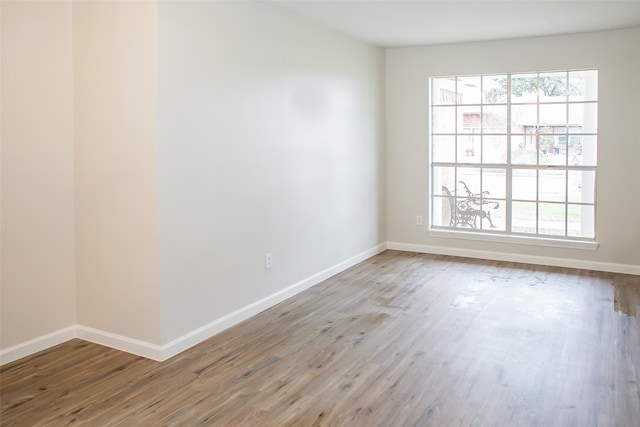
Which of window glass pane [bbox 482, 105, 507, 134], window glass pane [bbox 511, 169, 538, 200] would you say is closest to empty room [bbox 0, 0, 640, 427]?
window glass pane [bbox 511, 169, 538, 200]

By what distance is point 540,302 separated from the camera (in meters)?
4.65

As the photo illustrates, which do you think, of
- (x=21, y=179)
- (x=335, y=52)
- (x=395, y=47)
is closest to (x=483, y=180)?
(x=395, y=47)

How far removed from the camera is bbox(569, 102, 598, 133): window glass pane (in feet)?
19.0

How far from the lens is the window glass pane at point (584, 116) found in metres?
5.78

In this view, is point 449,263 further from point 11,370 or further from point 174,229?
point 11,370

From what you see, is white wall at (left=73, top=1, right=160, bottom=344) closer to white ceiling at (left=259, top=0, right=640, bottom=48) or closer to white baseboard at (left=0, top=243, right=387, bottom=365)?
white baseboard at (left=0, top=243, right=387, bottom=365)

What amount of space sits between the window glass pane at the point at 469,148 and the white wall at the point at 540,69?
41 cm

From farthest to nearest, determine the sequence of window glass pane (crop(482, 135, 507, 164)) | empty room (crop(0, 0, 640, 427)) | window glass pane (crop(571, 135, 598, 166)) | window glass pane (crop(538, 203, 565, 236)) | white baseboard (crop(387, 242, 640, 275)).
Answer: window glass pane (crop(482, 135, 507, 164)) → window glass pane (crop(538, 203, 565, 236)) → window glass pane (crop(571, 135, 598, 166)) → white baseboard (crop(387, 242, 640, 275)) → empty room (crop(0, 0, 640, 427))

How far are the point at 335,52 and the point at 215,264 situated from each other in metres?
2.66

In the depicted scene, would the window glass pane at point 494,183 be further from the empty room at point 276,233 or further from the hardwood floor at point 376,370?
the hardwood floor at point 376,370

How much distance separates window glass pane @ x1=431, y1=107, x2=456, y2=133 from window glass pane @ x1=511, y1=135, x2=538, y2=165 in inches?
29.0

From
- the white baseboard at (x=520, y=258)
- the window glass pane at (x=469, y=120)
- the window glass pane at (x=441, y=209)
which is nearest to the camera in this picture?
the white baseboard at (x=520, y=258)

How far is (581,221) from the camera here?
5.98 meters

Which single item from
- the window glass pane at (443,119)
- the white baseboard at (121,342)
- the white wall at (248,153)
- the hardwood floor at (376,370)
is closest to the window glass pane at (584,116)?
the window glass pane at (443,119)
